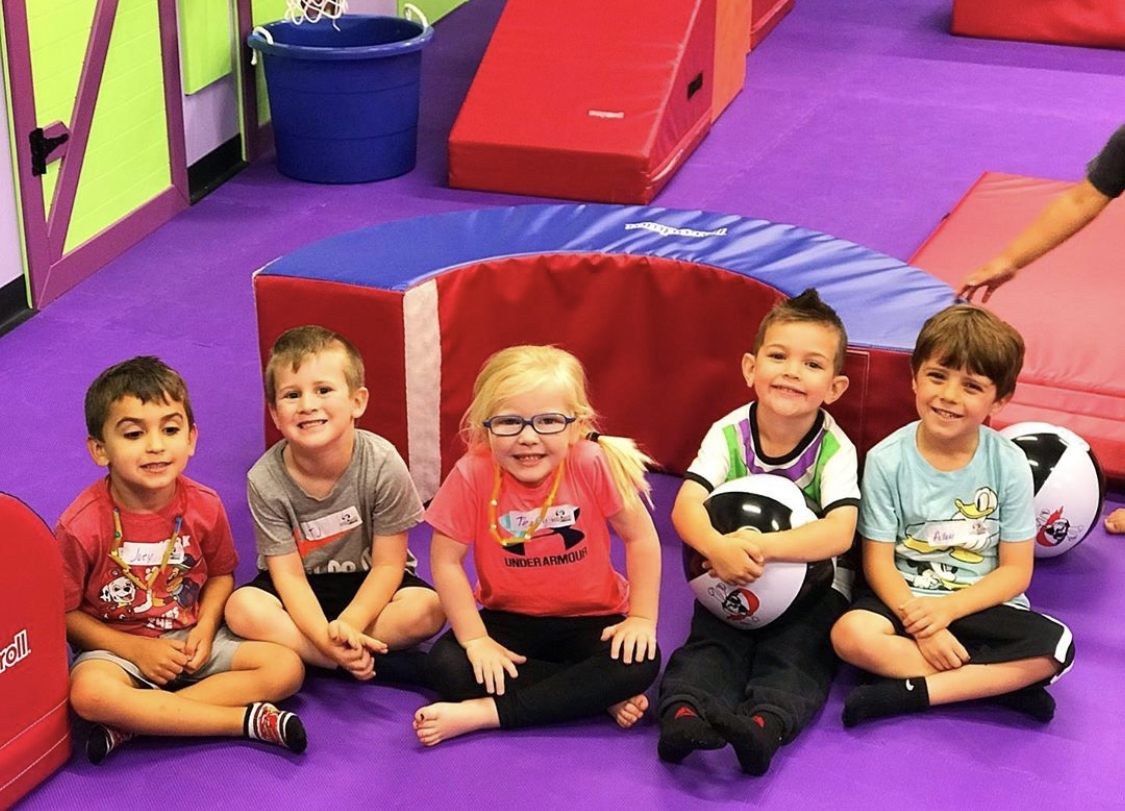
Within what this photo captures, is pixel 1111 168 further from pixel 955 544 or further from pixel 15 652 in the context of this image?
pixel 15 652

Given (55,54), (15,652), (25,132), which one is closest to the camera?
(15,652)

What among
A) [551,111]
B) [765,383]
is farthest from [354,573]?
[551,111]

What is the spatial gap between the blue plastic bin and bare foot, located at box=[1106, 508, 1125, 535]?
135 inches

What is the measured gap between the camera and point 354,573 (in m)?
3.33

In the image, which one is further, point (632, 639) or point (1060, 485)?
point (1060, 485)

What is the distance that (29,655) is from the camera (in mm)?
2861

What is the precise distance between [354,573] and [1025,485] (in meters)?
1.47

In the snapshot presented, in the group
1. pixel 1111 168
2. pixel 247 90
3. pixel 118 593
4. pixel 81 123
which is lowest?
Result: pixel 247 90

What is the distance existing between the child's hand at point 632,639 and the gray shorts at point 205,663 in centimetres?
78

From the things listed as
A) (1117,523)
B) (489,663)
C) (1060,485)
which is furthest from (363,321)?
(1117,523)

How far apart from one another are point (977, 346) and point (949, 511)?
36cm

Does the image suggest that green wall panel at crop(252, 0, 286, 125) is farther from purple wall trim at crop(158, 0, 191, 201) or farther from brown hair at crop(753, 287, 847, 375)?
brown hair at crop(753, 287, 847, 375)

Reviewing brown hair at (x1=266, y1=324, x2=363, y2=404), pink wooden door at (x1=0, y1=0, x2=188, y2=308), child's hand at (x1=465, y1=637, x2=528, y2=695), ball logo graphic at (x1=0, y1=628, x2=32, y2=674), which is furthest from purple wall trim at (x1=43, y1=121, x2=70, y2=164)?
child's hand at (x1=465, y1=637, x2=528, y2=695)

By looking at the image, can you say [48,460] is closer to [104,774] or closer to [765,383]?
[104,774]
